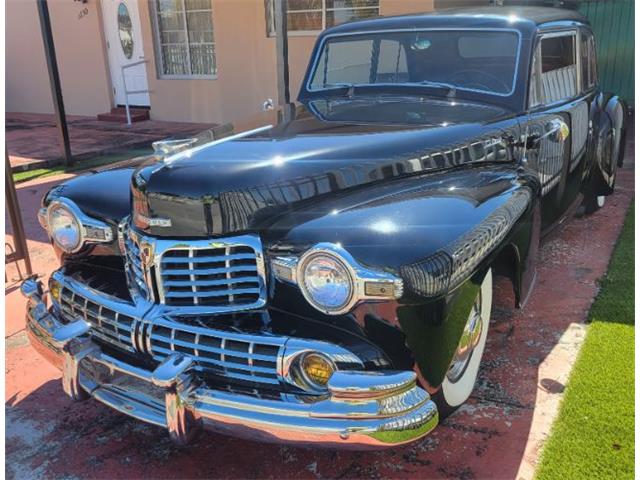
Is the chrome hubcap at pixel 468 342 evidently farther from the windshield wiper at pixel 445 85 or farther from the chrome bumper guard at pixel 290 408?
the windshield wiper at pixel 445 85

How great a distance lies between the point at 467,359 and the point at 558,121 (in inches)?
71.2

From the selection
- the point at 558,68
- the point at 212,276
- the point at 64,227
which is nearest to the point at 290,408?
the point at 212,276

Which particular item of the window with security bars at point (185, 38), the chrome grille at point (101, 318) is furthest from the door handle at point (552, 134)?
the window with security bars at point (185, 38)

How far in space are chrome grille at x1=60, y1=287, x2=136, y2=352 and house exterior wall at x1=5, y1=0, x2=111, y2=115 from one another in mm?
10348

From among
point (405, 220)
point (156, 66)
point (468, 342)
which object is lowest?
point (468, 342)

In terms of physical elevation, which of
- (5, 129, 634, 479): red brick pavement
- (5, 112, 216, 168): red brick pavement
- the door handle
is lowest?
(5, 129, 634, 479): red brick pavement

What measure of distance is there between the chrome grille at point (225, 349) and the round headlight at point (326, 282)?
179mm

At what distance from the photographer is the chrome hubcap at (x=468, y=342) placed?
234cm

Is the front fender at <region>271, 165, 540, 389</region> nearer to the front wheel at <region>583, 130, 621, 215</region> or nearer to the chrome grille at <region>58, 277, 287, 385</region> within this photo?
the chrome grille at <region>58, 277, 287, 385</region>

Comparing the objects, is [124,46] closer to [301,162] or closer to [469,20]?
[469,20]

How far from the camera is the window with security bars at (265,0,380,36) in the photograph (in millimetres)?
8547

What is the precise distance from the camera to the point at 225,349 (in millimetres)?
2035

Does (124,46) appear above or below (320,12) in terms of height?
below

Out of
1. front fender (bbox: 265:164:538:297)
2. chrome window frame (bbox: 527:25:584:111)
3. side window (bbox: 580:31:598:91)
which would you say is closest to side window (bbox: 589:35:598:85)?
side window (bbox: 580:31:598:91)
